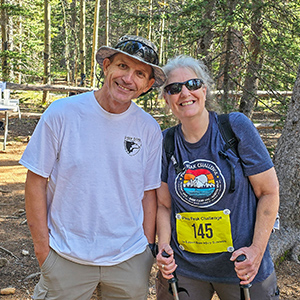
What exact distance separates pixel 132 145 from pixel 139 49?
1.76 ft

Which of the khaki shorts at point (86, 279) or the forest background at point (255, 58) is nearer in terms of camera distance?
the khaki shorts at point (86, 279)

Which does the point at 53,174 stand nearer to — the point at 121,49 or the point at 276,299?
the point at 121,49

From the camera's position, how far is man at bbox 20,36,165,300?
77.2 inches

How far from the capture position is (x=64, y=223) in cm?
200

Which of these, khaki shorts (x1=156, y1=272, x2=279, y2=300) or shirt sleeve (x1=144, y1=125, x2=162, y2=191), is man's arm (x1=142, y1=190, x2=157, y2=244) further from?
khaki shorts (x1=156, y1=272, x2=279, y2=300)

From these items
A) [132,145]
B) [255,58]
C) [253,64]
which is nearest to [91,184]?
[132,145]

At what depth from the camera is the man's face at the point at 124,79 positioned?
6.63 ft

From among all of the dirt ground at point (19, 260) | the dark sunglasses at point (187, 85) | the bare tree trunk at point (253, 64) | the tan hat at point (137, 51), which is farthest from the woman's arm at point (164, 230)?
the bare tree trunk at point (253, 64)

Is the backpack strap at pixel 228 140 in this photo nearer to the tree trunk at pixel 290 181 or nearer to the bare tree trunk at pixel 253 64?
the tree trunk at pixel 290 181

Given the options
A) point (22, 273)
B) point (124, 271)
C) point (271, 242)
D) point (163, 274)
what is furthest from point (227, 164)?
point (22, 273)

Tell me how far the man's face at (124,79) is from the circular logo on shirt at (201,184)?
0.51 metres

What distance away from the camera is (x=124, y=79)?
2033 mm

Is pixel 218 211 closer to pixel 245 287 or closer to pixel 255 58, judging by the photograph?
pixel 245 287

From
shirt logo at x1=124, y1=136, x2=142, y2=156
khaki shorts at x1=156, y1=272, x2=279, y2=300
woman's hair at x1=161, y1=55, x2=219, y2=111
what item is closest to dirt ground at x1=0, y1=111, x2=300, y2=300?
khaki shorts at x1=156, y1=272, x2=279, y2=300
